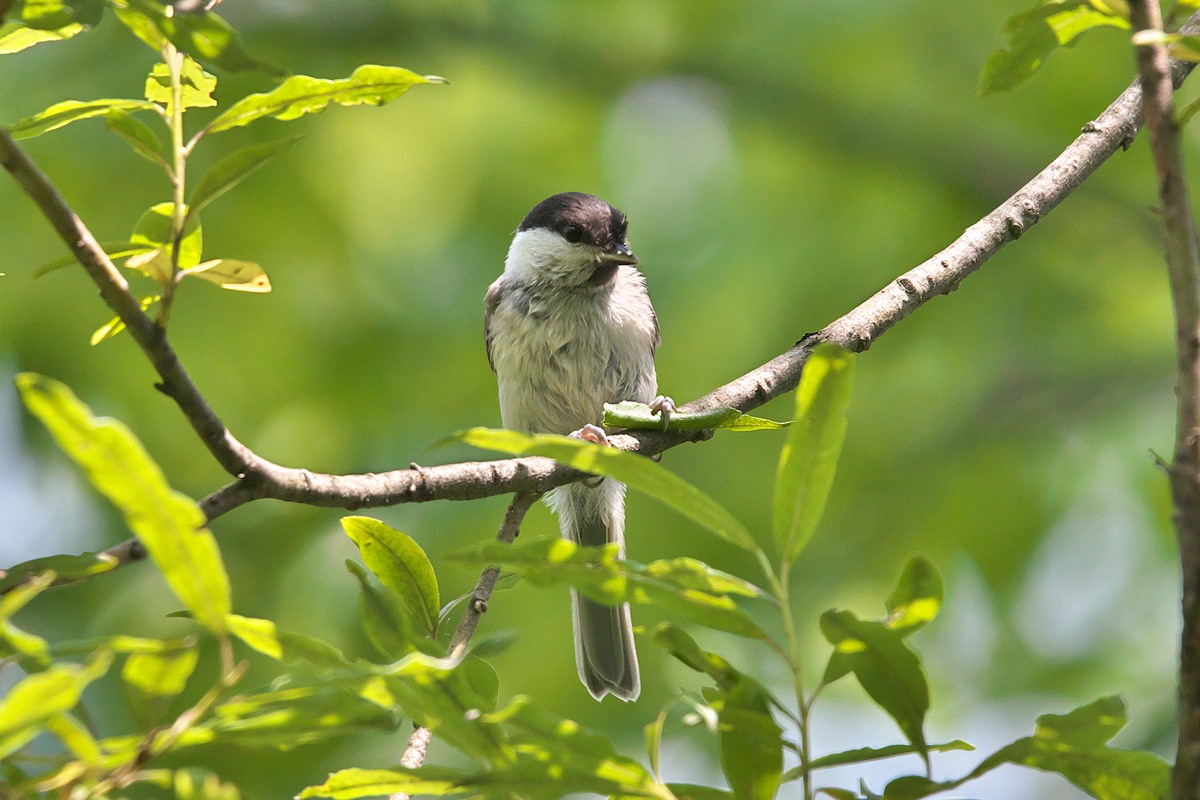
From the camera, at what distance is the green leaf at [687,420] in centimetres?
209

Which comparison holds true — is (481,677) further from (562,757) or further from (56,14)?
(56,14)

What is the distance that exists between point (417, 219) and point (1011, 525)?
343 cm

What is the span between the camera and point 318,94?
1511mm

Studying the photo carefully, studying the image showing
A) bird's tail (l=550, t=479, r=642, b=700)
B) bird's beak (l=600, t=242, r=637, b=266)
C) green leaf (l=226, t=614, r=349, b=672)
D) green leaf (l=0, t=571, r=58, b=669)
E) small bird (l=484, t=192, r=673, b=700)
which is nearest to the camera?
green leaf (l=0, t=571, r=58, b=669)

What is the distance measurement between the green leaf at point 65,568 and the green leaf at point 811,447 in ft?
2.60

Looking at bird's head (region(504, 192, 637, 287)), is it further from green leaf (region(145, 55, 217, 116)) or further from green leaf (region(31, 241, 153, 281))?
green leaf (region(31, 241, 153, 281))

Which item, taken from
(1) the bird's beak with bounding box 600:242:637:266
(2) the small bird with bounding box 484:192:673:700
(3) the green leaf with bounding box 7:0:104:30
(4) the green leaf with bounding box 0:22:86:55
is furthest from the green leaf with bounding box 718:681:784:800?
(1) the bird's beak with bounding box 600:242:637:266

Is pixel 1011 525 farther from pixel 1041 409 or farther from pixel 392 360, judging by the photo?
pixel 392 360

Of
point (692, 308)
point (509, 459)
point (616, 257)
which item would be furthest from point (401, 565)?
point (692, 308)

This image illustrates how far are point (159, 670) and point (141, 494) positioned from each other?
0.62 ft

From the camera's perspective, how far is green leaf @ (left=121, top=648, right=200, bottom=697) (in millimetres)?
1065

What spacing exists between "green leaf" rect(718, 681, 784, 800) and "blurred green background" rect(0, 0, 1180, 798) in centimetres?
389

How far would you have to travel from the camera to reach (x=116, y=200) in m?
5.30

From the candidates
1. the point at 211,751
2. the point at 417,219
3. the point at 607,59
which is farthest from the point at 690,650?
the point at 607,59
